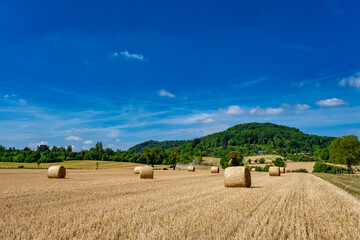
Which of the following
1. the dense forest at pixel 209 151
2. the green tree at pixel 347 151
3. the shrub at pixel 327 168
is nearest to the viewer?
the shrub at pixel 327 168

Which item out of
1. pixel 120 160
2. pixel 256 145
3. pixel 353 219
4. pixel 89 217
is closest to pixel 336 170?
pixel 353 219

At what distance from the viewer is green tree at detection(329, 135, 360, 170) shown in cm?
6344

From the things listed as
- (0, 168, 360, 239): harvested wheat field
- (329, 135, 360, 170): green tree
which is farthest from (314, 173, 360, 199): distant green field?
(329, 135, 360, 170): green tree

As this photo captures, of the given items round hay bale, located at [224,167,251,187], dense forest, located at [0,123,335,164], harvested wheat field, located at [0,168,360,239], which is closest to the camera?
harvested wheat field, located at [0,168,360,239]

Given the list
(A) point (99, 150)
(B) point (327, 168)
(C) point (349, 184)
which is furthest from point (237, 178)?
(A) point (99, 150)

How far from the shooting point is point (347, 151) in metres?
64.3

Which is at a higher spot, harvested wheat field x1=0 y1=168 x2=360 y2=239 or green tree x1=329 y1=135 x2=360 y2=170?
green tree x1=329 y1=135 x2=360 y2=170

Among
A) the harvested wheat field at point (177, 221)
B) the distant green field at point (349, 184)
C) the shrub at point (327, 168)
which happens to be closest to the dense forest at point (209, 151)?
the shrub at point (327, 168)

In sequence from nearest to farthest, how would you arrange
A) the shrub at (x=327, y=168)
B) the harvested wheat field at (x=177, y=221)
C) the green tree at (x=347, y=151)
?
1. the harvested wheat field at (x=177, y=221)
2. the shrub at (x=327, y=168)
3. the green tree at (x=347, y=151)

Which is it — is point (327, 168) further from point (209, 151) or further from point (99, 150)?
point (209, 151)

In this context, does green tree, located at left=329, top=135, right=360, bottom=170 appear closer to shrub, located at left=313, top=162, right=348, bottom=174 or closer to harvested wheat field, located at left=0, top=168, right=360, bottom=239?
shrub, located at left=313, top=162, right=348, bottom=174

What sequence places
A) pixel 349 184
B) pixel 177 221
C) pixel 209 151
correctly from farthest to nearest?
1. pixel 209 151
2. pixel 349 184
3. pixel 177 221

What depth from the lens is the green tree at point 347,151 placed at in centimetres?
6344

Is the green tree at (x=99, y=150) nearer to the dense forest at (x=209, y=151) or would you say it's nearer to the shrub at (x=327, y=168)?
the dense forest at (x=209, y=151)
